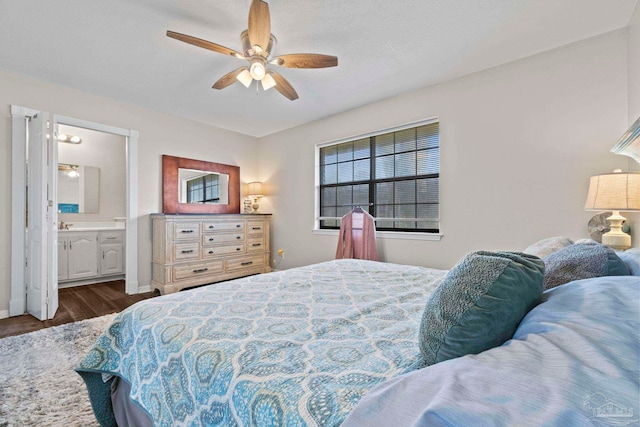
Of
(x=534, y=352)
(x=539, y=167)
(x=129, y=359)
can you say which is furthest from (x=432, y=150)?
(x=129, y=359)

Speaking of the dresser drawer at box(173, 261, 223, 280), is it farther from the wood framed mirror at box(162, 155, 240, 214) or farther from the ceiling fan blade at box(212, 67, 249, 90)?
the ceiling fan blade at box(212, 67, 249, 90)

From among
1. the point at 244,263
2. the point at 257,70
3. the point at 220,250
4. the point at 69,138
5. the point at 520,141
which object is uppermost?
the point at 69,138

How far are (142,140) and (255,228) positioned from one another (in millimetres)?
1984

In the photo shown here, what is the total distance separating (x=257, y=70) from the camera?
2186mm

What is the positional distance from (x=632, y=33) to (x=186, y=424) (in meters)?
3.49

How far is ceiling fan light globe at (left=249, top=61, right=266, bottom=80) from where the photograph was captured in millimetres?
2166

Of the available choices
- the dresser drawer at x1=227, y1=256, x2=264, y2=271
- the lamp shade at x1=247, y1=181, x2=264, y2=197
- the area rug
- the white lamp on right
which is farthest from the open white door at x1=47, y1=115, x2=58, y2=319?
the white lamp on right

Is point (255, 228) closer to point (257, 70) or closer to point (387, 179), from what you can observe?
point (387, 179)

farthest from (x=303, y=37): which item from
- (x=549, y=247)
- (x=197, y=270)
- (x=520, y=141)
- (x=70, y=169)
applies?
(x=70, y=169)

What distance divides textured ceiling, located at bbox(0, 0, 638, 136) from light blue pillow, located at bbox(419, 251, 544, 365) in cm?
198

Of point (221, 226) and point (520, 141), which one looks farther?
point (221, 226)

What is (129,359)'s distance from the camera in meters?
1.17

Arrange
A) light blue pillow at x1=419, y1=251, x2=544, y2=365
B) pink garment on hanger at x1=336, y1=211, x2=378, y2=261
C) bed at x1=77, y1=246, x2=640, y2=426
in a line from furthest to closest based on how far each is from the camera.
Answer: pink garment on hanger at x1=336, y1=211, x2=378, y2=261
light blue pillow at x1=419, y1=251, x2=544, y2=365
bed at x1=77, y1=246, x2=640, y2=426

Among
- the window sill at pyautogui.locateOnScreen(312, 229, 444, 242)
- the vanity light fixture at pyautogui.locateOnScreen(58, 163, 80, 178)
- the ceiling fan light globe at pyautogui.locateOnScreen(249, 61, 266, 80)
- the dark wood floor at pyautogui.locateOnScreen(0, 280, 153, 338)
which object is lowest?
the dark wood floor at pyautogui.locateOnScreen(0, 280, 153, 338)
